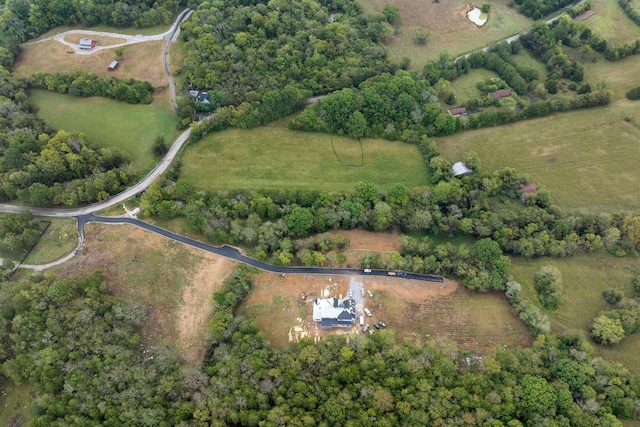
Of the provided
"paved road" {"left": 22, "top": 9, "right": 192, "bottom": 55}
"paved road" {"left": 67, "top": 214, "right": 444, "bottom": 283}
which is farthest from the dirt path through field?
"paved road" {"left": 22, "top": 9, "right": 192, "bottom": 55}

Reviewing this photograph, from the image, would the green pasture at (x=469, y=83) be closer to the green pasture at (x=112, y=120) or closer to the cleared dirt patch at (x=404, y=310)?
the cleared dirt patch at (x=404, y=310)

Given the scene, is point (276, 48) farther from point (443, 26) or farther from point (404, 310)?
point (404, 310)

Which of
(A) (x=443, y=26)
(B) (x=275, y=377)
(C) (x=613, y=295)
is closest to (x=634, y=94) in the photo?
(A) (x=443, y=26)

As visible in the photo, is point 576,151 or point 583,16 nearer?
point 576,151

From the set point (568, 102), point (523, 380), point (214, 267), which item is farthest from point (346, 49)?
point (523, 380)

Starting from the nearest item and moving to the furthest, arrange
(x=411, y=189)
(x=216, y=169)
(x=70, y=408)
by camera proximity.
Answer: (x=70, y=408) → (x=411, y=189) → (x=216, y=169)

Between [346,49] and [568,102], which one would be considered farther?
[346,49]

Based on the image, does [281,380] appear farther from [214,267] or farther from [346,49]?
[346,49]
